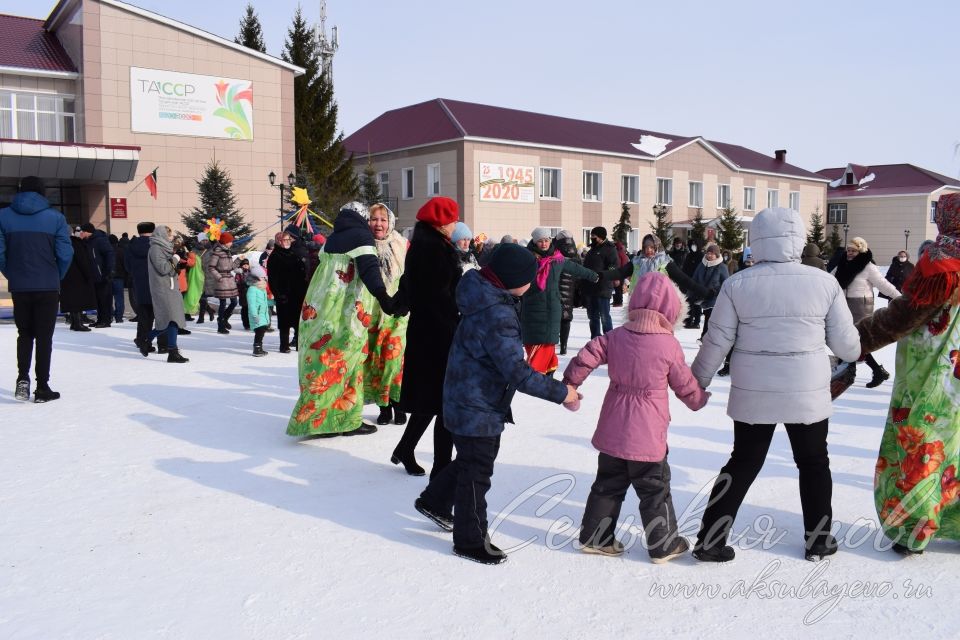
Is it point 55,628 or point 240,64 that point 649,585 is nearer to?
point 55,628

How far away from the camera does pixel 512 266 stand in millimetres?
3482

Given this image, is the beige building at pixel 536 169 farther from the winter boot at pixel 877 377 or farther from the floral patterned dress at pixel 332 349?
the floral patterned dress at pixel 332 349

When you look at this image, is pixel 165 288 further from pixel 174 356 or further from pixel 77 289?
pixel 77 289

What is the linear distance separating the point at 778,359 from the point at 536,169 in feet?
Result: 100

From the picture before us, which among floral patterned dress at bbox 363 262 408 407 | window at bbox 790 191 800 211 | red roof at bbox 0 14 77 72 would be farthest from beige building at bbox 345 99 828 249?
floral patterned dress at bbox 363 262 408 407

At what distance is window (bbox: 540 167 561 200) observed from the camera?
33.8 meters

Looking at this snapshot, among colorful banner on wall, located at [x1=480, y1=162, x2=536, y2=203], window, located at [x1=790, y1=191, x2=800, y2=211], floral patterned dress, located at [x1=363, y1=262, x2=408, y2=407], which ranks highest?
window, located at [x1=790, y1=191, x2=800, y2=211]

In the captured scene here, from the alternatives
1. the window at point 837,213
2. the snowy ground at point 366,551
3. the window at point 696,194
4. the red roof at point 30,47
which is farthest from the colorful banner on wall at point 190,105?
the window at point 837,213

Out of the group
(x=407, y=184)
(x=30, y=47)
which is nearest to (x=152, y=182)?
(x=30, y=47)

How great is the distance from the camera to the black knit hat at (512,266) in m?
3.48

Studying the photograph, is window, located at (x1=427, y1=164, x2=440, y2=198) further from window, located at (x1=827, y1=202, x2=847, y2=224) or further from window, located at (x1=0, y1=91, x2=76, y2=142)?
window, located at (x1=827, y1=202, x2=847, y2=224)

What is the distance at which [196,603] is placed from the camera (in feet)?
10.3

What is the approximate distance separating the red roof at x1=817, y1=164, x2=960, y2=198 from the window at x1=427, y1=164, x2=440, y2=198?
33.8 metres

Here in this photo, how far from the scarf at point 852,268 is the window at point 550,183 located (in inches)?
1015
